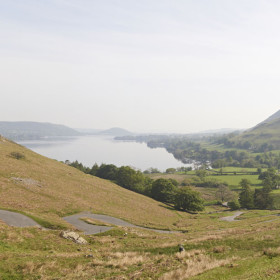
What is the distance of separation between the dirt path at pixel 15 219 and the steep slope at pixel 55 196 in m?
2.32

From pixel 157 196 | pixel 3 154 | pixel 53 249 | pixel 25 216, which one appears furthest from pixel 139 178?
pixel 53 249

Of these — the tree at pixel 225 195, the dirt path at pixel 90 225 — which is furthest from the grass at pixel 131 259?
the tree at pixel 225 195

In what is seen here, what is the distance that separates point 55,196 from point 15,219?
1718 centimetres

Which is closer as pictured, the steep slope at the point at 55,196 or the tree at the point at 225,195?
the steep slope at the point at 55,196

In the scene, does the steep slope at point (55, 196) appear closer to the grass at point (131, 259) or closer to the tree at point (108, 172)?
the grass at point (131, 259)

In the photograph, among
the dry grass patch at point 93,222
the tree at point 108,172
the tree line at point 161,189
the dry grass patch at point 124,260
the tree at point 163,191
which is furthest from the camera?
the tree at point 108,172

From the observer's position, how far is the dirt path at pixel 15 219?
32.5 m

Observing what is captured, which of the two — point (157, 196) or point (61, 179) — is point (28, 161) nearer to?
point (61, 179)

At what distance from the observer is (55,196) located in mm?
51188

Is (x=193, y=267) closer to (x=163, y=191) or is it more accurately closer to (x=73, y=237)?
(x=73, y=237)

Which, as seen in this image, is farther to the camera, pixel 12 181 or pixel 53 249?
pixel 12 181

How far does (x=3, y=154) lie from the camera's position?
6712 centimetres

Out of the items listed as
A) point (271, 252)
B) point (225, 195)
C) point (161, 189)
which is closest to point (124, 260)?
point (271, 252)

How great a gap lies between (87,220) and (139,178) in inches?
2741
